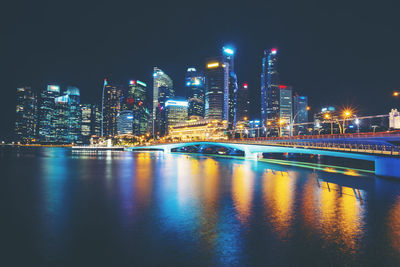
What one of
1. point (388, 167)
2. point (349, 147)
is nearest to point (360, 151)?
point (349, 147)

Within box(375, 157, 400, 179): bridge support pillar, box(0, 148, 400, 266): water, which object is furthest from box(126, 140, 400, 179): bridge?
box(0, 148, 400, 266): water

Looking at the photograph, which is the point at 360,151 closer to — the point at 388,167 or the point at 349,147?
the point at 349,147

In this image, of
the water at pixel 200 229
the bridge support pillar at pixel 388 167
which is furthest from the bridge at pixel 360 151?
the water at pixel 200 229

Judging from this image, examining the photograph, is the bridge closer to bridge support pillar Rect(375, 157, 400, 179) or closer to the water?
bridge support pillar Rect(375, 157, 400, 179)

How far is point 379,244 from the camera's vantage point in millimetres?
12141

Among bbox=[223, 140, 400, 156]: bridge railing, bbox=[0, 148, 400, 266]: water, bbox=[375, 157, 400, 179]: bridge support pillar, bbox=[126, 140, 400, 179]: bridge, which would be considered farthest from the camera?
bbox=[223, 140, 400, 156]: bridge railing

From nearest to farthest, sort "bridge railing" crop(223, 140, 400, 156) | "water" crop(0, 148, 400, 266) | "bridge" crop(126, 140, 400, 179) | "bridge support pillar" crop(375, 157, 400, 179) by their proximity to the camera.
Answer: "water" crop(0, 148, 400, 266), "bridge support pillar" crop(375, 157, 400, 179), "bridge" crop(126, 140, 400, 179), "bridge railing" crop(223, 140, 400, 156)

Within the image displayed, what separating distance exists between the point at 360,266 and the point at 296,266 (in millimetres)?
2616

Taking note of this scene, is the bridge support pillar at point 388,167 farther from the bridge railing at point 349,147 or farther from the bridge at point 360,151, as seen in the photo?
the bridge railing at point 349,147

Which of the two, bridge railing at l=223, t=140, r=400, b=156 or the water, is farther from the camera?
bridge railing at l=223, t=140, r=400, b=156

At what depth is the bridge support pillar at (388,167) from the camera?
34812mm

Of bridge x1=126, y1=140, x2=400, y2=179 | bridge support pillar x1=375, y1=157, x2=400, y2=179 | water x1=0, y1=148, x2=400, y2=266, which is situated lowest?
water x1=0, y1=148, x2=400, y2=266

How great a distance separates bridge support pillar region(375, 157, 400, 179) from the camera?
3481 centimetres

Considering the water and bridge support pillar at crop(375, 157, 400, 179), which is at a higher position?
bridge support pillar at crop(375, 157, 400, 179)
